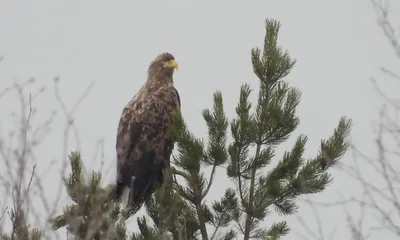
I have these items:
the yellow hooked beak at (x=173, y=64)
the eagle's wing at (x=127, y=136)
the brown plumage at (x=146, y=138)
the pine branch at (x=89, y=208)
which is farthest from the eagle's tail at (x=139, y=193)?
the yellow hooked beak at (x=173, y=64)

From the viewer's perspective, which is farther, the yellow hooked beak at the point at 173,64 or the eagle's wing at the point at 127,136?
the yellow hooked beak at the point at 173,64

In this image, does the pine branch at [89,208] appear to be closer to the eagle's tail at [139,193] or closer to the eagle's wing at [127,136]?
the eagle's tail at [139,193]

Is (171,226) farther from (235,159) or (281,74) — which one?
(281,74)

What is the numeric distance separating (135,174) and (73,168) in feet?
7.93

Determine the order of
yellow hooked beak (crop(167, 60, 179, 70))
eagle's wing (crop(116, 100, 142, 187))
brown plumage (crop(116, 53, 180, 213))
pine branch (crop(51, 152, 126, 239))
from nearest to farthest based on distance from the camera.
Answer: pine branch (crop(51, 152, 126, 239))
brown plumage (crop(116, 53, 180, 213))
eagle's wing (crop(116, 100, 142, 187))
yellow hooked beak (crop(167, 60, 179, 70))

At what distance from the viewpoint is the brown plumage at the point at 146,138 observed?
9266 mm

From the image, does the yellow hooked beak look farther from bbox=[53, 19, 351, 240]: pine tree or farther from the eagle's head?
bbox=[53, 19, 351, 240]: pine tree

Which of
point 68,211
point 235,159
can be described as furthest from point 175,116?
point 68,211

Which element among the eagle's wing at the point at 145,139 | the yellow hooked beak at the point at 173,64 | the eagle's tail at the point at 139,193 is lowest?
the eagle's tail at the point at 139,193

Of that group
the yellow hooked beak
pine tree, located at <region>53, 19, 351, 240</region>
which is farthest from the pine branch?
the yellow hooked beak

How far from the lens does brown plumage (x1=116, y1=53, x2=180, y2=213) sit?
30.4ft

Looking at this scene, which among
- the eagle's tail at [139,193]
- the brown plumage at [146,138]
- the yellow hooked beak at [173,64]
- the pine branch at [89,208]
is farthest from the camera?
the yellow hooked beak at [173,64]

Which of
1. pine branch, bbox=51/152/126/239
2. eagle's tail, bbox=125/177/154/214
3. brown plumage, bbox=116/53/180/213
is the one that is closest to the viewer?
pine branch, bbox=51/152/126/239

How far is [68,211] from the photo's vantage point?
20.9 feet
